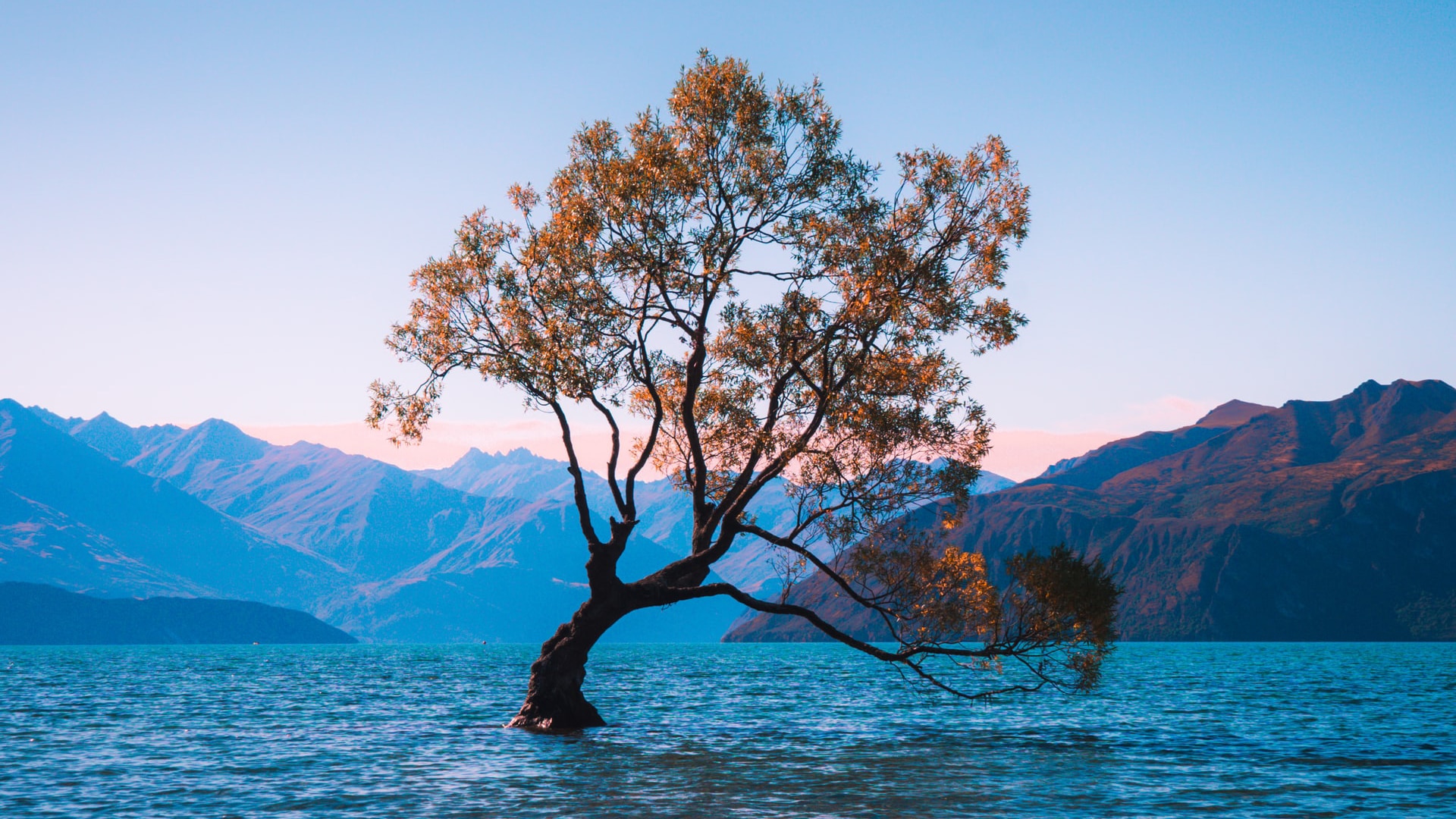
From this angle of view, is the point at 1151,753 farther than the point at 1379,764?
Yes

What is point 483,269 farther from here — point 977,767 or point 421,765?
point 977,767

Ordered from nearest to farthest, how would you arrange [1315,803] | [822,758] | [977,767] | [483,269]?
[1315,803], [977,767], [822,758], [483,269]

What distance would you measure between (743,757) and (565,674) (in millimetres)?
8528

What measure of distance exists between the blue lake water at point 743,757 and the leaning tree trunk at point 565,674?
3.22ft

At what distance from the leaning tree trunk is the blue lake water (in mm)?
982

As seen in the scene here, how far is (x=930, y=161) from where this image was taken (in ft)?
126

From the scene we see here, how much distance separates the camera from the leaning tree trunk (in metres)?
40.6

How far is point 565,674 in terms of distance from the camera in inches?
1640

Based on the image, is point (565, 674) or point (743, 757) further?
point (565, 674)

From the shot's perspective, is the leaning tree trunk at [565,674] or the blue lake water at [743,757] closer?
the blue lake water at [743,757]

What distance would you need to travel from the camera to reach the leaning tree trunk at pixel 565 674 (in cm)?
4056

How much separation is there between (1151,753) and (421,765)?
2565cm

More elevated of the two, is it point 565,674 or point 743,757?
point 565,674

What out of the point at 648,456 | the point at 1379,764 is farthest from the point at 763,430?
the point at 1379,764
